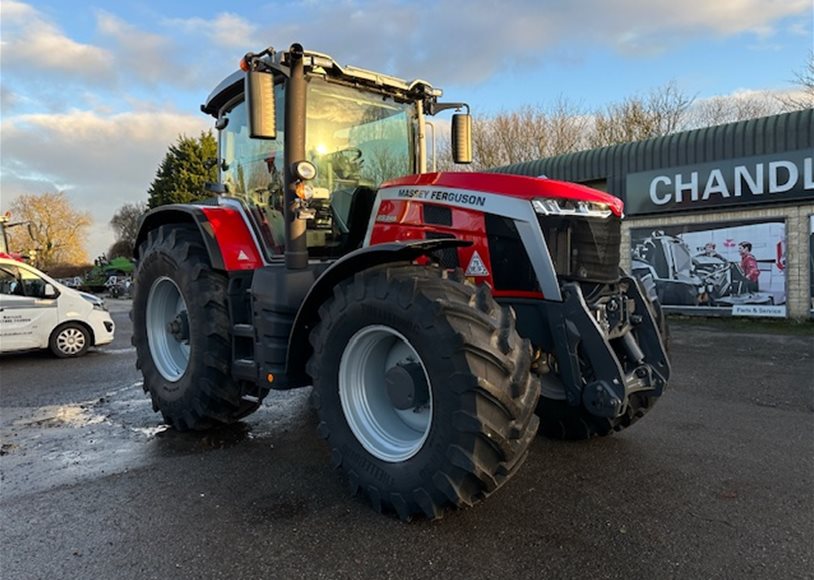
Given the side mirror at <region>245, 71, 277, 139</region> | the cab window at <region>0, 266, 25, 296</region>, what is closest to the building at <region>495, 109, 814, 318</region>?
the side mirror at <region>245, 71, 277, 139</region>

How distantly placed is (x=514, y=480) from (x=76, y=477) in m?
3.05

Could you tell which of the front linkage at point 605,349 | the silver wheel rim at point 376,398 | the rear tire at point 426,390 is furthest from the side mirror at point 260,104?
the front linkage at point 605,349

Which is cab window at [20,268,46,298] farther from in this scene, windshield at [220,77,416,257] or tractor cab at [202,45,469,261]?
windshield at [220,77,416,257]

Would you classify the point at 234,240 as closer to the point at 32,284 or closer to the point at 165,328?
the point at 165,328

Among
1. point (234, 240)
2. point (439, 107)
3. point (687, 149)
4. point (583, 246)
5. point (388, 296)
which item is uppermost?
point (687, 149)

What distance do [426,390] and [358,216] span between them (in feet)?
5.58

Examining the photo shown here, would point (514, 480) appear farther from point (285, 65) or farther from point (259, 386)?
point (285, 65)

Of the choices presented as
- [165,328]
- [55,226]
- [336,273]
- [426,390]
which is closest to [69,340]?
[165,328]

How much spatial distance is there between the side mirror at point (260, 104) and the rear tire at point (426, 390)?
1125 millimetres

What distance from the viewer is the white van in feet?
31.4

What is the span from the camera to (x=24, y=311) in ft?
31.8

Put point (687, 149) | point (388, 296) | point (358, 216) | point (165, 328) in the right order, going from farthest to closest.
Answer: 1. point (687, 149)
2. point (165, 328)
3. point (358, 216)
4. point (388, 296)

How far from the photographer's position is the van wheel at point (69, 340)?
10009 millimetres

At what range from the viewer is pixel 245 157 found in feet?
16.2
